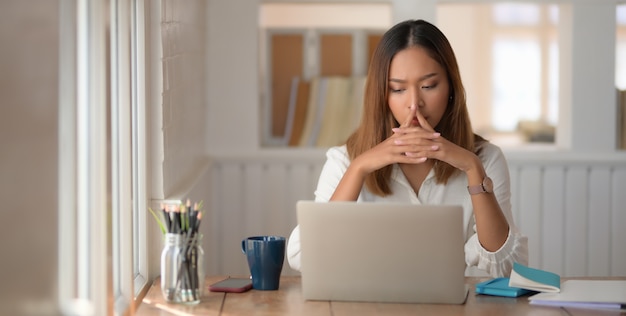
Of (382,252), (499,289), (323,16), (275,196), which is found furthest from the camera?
(323,16)

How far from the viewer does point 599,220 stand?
14.1 ft

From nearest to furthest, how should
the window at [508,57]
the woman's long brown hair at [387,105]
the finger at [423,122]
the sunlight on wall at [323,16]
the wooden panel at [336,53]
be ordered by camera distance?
the finger at [423,122] → the woman's long brown hair at [387,105] → the wooden panel at [336,53] → the sunlight on wall at [323,16] → the window at [508,57]

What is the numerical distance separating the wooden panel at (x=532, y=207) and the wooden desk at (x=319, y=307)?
7.24 ft

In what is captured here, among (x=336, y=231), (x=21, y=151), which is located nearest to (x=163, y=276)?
(x=336, y=231)

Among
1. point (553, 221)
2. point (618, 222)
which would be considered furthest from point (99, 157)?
point (618, 222)

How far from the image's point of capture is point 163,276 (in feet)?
6.66

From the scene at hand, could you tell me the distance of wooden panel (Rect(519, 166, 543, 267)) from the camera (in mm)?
4281

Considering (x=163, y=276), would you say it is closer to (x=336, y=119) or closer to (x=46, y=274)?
→ (x=46, y=274)

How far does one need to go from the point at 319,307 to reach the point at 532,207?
8.12ft

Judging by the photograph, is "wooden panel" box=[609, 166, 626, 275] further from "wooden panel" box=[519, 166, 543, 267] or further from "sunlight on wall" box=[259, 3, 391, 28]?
"sunlight on wall" box=[259, 3, 391, 28]

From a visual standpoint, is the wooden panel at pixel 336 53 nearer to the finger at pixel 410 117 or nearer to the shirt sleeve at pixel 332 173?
the shirt sleeve at pixel 332 173

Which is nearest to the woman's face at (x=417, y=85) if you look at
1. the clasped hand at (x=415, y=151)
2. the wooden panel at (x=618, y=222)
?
the clasped hand at (x=415, y=151)

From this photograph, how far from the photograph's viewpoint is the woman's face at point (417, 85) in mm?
2641

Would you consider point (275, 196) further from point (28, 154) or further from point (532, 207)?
point (28, 154)
